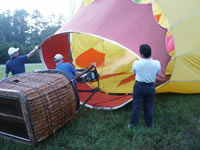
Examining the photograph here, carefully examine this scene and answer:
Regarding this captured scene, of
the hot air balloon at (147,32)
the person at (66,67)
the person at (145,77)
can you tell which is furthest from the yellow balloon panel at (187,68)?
the person at (66,67)

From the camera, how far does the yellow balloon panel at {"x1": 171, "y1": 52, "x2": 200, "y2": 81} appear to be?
3601mm

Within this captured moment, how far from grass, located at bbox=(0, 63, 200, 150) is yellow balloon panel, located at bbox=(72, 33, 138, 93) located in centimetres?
134

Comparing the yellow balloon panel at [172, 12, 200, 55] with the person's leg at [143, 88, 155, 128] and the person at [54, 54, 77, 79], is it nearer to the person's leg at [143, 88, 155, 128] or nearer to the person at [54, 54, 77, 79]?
the person's leg at [143, 88, 155, 128]

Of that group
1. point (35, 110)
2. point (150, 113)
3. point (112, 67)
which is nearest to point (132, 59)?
point (112, 67)

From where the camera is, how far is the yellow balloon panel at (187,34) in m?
3.45

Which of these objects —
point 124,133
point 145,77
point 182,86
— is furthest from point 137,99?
point 182,86

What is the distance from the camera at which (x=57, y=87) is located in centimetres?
255

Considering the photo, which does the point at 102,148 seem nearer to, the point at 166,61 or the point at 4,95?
the point at 4,95

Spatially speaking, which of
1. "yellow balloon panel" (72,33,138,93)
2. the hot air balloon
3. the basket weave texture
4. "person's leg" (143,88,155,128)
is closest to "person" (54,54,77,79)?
the hot air balloon

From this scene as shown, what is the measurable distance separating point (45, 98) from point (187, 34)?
2.75m

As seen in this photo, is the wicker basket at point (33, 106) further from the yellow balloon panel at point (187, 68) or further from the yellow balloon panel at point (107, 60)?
the yellow balloon panel at point (107, 60)

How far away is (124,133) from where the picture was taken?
8.98ft

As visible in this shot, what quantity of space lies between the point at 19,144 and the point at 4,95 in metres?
0.65

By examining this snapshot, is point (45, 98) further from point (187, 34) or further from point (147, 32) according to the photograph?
point (187, 34)
